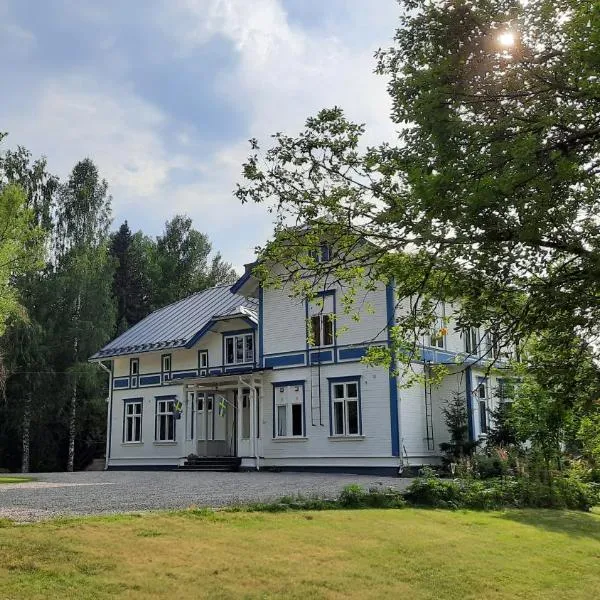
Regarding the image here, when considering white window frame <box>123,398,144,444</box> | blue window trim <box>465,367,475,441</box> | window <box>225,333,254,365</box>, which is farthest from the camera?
white window frame <box>123,398,144,444</box>

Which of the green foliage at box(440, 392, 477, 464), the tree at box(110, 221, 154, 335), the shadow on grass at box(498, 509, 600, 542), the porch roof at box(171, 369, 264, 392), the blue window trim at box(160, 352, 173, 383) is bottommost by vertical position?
the shadow on grass at box(498, 509, 600, 542)

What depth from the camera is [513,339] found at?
24.8ft

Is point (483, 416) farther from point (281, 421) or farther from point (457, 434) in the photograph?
point (281, 421)

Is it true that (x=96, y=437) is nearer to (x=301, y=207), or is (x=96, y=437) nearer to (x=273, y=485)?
(x=273, y=485)

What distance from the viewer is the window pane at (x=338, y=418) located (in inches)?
901

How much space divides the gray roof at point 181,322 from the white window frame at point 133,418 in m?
2.27

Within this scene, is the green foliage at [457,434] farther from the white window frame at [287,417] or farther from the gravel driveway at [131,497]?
the gravel driveway at [131,497]

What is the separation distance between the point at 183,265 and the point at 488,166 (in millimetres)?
46170

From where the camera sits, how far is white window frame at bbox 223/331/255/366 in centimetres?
2675

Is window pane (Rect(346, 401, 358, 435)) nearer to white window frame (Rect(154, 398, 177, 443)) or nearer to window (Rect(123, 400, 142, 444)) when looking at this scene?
white window frame (Rect(154, 398, 177, 443))

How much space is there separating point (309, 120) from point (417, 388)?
16325 mm

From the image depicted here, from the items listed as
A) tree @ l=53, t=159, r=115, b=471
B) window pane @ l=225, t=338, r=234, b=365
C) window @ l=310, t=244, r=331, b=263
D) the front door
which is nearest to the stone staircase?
the front door

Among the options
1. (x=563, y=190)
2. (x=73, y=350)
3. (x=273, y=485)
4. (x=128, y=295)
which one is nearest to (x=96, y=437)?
(x=73, y=350)

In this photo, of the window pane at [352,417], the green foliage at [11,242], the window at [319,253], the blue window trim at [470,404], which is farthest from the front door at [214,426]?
the window at [319,253]
